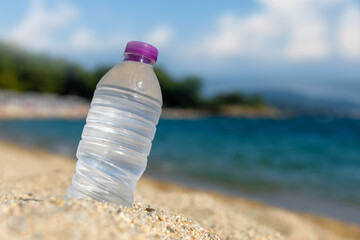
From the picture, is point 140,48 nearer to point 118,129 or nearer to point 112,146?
point 118,129

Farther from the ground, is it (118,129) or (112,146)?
(118,129)

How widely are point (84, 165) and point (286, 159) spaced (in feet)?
37.4

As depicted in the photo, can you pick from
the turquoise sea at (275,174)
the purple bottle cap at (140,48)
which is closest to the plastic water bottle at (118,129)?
the purple bottle cap at (140,48)

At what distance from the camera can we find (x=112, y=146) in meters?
2.38

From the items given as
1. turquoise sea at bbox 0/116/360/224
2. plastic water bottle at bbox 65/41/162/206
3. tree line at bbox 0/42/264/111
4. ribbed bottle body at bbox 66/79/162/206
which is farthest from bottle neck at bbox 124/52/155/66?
tree line at bbox 0/42/264/111

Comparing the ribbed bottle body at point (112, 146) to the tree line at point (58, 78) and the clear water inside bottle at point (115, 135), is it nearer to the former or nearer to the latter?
the clear water inside bottle at point (115, 135)

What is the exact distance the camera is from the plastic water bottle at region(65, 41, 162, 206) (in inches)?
93.0

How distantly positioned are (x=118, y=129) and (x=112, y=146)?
13 cm

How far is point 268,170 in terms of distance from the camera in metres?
10.7

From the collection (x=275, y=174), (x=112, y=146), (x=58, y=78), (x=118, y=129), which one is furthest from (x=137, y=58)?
(x=58, y=78)

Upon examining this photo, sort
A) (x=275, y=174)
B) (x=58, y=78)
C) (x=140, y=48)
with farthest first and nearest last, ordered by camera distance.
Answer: (x=58, y=78) → (x=275, y=174) → (x=140, y=48)

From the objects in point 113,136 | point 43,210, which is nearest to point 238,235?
point 113,136

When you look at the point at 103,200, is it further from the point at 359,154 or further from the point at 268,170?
the point at 359,154

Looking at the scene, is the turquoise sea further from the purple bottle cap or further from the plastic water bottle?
the purple bottle cap
